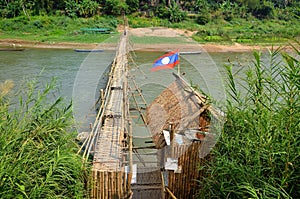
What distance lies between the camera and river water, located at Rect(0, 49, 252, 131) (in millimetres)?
11625

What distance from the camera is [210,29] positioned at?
92.8 ft

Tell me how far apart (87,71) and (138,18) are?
16.8 metres

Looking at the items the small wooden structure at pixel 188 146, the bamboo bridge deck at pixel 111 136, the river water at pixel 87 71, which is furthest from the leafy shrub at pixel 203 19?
the small wooden structure at pixel 188 146

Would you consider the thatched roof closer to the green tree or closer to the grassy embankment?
the grassy embankment

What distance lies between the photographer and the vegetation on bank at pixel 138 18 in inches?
1021

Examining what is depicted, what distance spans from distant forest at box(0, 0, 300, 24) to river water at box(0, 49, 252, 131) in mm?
9681

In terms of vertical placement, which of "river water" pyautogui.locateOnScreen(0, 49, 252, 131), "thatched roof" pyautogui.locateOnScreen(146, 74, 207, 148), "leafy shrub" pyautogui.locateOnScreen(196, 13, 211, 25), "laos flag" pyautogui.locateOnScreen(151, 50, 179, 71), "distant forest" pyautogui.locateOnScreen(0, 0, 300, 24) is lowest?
"river water" pyautogui.locateOnScreen(0, 49, 252, 131)

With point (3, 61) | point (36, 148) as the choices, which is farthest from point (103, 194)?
point (3, 61)

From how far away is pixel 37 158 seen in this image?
9.59 feet

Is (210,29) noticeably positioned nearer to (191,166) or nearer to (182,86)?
(182,86)

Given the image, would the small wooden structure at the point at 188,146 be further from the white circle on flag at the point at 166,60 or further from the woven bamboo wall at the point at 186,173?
the white circle on flag at the point at 166,60

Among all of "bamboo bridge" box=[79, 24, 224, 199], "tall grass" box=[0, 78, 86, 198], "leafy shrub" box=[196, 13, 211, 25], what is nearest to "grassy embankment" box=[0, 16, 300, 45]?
"leafy shrub" box=[196, 13, 211, 25]

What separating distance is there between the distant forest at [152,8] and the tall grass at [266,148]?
92.4 ft

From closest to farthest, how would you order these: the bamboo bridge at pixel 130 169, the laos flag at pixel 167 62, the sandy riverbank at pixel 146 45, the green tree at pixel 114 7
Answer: the bamboo bridge at pixel 130 169 < the laos flag at pixel 167 62 < the sandy riverbank at pixel 146 45 < the green tree at pixel 114 7
